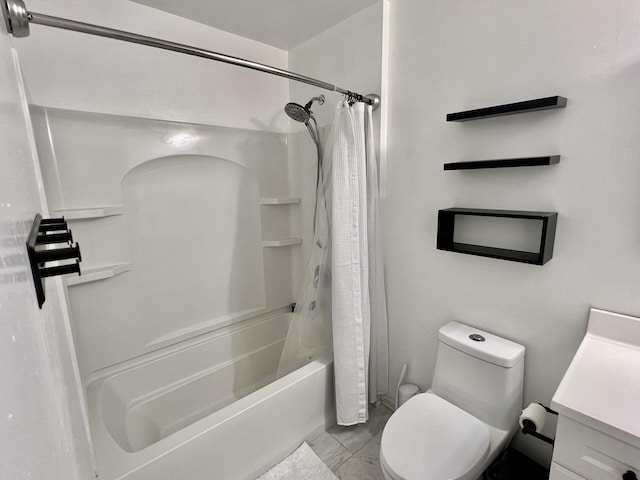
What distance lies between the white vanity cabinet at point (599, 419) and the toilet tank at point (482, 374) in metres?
0.30

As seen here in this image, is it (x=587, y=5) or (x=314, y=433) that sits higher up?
(x=587, y=5)

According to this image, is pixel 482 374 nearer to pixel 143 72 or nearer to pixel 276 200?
pixel 276 200

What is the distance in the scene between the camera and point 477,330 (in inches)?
56.7

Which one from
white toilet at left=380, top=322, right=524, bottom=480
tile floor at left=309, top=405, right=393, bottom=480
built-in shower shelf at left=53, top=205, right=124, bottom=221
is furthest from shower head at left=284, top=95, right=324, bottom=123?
tile floor at left=309, top=405, right=393, bottom=480

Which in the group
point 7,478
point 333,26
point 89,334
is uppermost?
point 333,26

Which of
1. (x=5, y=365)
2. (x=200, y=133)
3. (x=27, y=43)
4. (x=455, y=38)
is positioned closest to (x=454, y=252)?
(x=455, y=38)

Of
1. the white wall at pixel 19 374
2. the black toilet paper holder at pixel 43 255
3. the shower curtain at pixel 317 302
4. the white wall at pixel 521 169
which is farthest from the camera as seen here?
the shower curtain at pixel 317 302

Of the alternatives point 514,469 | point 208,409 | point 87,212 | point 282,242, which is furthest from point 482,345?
point 87,212

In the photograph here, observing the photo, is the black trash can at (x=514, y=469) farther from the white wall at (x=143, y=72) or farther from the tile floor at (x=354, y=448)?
the white wall at (x=143, y=72)

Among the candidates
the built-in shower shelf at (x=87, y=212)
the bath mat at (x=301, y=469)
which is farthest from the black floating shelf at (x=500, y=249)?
the built-in shower shelf at (x=87, y=212)

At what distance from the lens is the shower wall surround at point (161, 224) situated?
1532 mm

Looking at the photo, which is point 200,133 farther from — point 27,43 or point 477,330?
point 477,330

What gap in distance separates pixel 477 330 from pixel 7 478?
63.1 inches

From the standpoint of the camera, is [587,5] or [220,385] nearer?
[587,5]
